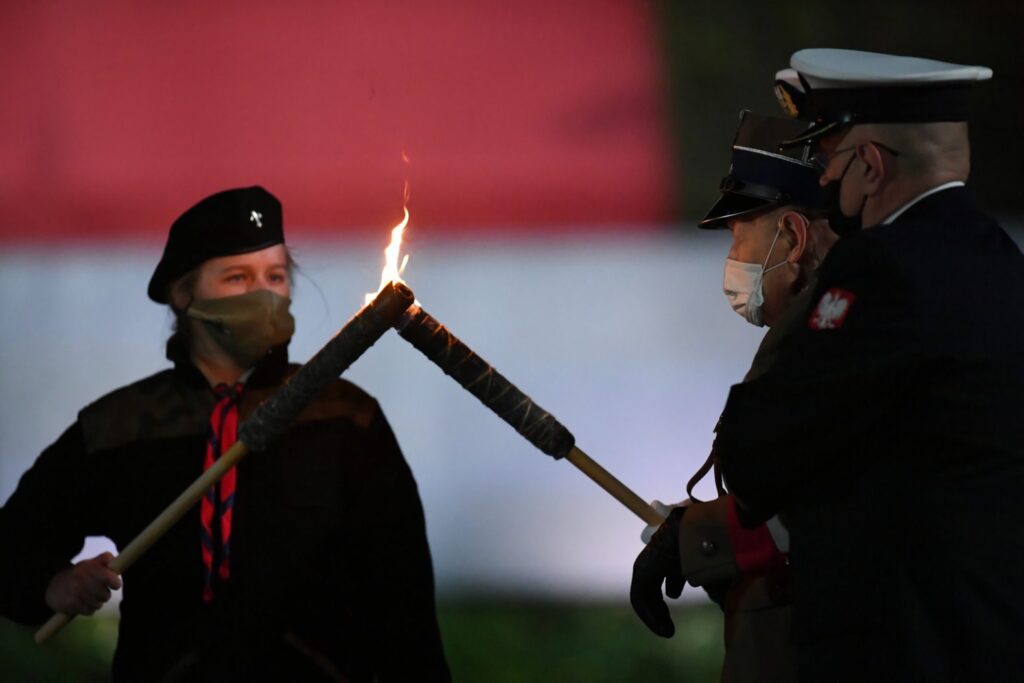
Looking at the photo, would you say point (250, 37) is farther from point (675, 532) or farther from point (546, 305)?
point (675, 532)

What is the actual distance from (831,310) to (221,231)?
4.94ft

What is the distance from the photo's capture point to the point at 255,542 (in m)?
2.71

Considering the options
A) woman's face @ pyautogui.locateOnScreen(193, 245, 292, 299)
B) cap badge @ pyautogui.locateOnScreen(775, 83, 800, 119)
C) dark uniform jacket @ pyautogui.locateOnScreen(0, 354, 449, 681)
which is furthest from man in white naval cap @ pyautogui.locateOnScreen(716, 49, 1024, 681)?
woman's face @ pyautogui.locateOnScreen(193, 245, 292, 299)

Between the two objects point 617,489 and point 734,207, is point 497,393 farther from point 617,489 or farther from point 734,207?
point 734,207

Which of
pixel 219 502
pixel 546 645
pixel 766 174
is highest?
pixel 766 174

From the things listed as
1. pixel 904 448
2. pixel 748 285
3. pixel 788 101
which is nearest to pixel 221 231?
pixel 748 285

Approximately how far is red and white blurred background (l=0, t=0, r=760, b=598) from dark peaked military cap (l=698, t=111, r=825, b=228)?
1063 millimetres

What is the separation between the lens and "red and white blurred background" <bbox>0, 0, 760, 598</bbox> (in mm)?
3412

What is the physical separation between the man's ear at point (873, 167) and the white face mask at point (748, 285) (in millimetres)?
375

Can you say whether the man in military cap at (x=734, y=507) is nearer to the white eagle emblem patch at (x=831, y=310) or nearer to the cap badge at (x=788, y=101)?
the white eagle emblem patch at (x=831, y=310)

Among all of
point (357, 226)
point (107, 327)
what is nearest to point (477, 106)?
point (357, 226)

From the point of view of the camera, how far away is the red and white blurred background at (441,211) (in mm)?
3412

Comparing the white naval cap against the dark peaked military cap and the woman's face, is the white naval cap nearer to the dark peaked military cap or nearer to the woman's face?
the dark peaked military cap

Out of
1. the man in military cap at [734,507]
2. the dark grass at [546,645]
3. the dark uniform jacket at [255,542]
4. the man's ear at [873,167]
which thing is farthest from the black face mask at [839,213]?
the dark grass at [546,645]
